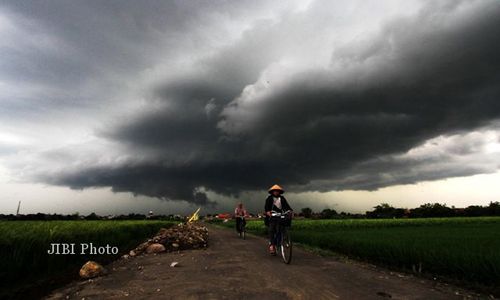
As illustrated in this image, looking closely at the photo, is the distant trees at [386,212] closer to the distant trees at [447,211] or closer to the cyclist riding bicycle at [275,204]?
the distant trees at [447,211]

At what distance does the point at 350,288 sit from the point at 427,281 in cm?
241

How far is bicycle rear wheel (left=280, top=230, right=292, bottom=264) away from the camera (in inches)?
421

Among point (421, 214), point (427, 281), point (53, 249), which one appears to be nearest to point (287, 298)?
point (427, 281)

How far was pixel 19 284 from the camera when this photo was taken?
787 centimetres

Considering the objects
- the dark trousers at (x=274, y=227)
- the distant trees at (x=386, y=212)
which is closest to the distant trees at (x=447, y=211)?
the distant trees at (x=386, y=212)

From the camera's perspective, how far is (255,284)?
7.55m

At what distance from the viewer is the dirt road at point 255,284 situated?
21.9 feet

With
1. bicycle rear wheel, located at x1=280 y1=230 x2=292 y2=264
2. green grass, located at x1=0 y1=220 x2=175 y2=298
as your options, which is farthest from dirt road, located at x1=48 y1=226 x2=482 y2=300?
green grass, located at x1=0 y1=220 x2=175 y2=298

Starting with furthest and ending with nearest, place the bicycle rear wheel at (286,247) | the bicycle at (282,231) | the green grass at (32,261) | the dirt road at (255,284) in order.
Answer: the bicycle at (282,231) < the bicycle rear wheel at (286,247) < the green grass at (32,261) < the dirt road at (255,284)

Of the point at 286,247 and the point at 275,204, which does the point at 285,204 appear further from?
the point at 286,247

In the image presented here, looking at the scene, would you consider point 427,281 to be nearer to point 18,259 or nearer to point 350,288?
point 350,288

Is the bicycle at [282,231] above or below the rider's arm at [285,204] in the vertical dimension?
below

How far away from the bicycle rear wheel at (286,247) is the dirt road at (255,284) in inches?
13.7

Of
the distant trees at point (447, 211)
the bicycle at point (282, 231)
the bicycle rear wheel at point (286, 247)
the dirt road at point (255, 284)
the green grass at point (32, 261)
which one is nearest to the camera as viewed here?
the dirt road at point (255, 284)
